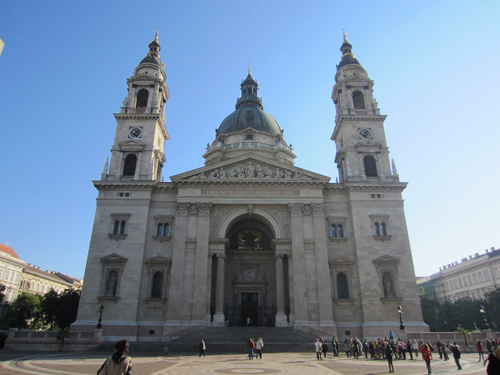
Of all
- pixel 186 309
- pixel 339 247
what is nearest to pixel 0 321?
pixel 186 309

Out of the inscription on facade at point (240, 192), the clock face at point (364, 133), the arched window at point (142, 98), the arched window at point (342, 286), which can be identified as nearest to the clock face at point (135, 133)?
the arched window at point (142, 98)

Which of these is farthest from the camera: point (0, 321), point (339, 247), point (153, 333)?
point (0, 321)

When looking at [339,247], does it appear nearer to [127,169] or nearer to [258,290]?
[258,290]

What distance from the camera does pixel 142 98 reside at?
42.0 meters

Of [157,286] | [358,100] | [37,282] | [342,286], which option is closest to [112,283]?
[157,286]

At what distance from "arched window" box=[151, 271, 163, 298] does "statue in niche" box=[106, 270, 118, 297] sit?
332 centimetres

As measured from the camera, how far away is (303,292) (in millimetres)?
31938

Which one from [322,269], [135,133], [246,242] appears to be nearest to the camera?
[322,269]

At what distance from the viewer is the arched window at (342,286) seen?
33156 mm

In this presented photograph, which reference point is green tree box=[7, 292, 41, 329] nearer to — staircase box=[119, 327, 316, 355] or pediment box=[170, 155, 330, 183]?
staircase box=[119, 327, 316, 355]

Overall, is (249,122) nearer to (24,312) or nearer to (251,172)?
(251,172)

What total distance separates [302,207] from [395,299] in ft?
37.6

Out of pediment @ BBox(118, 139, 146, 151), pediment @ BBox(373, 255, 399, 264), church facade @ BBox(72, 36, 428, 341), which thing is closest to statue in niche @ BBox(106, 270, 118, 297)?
A: church facade @ BBox(72, 36, 428, 341)

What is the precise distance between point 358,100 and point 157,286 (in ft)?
99.5
